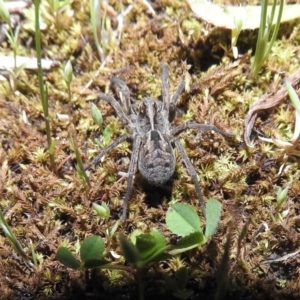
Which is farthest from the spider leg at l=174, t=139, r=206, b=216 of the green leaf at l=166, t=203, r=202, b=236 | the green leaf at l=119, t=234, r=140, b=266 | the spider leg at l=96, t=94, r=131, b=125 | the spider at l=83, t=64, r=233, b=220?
the green leaf at l=119, t=234, r=140, b=266

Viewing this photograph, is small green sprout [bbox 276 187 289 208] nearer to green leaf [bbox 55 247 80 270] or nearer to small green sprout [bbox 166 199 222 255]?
small green sprout [bbox 166 199 222 255]

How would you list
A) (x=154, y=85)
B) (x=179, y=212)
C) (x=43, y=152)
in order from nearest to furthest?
1. (x=179, y=212)
2. (x=43, y=152)
3. (x=154, y=85)

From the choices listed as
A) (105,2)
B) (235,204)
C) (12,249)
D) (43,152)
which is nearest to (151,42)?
(105,2)

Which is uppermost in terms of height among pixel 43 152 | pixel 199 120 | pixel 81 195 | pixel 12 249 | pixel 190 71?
pixel 190 71

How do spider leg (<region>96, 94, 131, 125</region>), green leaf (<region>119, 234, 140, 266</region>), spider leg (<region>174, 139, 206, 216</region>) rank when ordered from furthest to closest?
spider leg (<region>96, 94, 131, 125</region>)
spider leg (<region>174, 139, 206, 216</region>)
green leaf (<region>119, 234, 140, 266</region>)

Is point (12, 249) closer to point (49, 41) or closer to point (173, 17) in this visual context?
point (49, 41)

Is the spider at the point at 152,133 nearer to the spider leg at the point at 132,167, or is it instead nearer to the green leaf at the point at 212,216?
the spider leg at the point at 132,167
